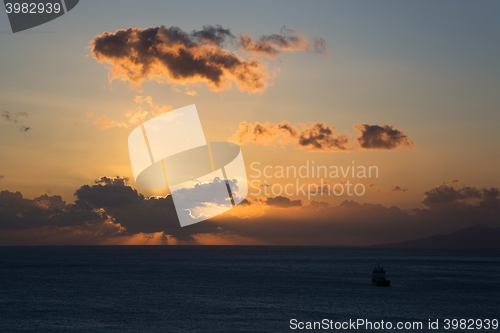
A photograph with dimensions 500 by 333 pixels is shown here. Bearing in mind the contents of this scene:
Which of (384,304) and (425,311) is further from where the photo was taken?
(384,304)

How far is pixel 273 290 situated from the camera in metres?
97.6

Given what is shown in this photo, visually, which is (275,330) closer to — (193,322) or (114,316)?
(193,322)

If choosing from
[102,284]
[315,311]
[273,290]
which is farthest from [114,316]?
[102,284]

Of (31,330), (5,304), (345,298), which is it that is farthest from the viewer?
(345,298)

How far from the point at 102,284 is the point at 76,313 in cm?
4460

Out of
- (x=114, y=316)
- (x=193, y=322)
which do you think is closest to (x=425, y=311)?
(x=193, y=322)

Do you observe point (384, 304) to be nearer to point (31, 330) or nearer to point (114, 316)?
point (114, 316)

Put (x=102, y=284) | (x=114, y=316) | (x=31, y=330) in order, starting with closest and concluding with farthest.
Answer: (x=31, y=330)
(x=114, y=316)
(x=102, y=284)

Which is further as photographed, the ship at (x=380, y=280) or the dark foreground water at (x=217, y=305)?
the ship at (x=380, y=280)

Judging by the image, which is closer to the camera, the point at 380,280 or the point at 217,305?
the point at 217,305

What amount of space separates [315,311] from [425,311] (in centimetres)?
1920

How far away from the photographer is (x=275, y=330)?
55500 mm

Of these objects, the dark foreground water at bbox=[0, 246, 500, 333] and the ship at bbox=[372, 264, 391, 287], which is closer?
the dark foreground water at bbox=[0, 246, 500, 333]

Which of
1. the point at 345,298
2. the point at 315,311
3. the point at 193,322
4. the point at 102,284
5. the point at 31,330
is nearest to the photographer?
the point at 31,330
